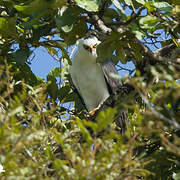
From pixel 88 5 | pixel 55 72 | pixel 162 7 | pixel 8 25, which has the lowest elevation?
pixel 55 72

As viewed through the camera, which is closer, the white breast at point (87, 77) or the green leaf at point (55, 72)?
the green leaf at point (55, 72)

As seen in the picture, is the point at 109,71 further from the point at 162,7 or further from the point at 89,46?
Answer: the point at 162,7

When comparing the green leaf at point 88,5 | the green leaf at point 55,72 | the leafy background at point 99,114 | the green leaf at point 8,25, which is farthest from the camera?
the green leaf at point 55,72

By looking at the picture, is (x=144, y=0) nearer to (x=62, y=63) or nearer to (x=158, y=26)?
(x=158, y=26)

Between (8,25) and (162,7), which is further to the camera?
(8,25)

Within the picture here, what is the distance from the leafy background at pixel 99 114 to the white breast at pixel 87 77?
2.18 ft

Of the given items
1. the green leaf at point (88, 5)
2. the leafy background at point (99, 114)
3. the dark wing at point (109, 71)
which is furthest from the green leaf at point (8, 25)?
the dark wing at point (109, 71)

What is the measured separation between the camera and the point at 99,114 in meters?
1.46

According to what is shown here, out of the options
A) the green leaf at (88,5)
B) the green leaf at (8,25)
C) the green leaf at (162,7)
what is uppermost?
the green leaf at (8,25)

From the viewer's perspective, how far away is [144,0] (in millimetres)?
2602

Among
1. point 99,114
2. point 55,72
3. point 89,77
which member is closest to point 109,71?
point 89,77

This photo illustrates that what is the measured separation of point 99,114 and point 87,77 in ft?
9.30

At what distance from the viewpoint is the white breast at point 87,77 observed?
4246 mm

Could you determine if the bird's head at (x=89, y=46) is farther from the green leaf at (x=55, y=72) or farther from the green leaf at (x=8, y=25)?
the green leaf at (x=8, y=25)
